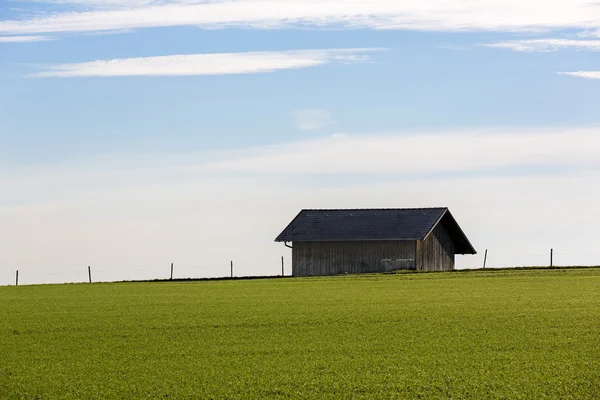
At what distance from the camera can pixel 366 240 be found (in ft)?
163

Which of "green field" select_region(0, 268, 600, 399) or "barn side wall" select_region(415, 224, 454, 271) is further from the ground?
"barn side wall" select_region(415, 224, 454, 271)

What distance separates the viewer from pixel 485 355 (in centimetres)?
1115

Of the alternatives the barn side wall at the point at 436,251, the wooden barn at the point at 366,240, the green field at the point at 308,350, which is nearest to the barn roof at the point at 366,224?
the wooden barn at the point at 366,240

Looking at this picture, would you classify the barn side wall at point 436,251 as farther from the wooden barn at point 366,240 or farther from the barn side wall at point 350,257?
the barn side wall at point 350,257

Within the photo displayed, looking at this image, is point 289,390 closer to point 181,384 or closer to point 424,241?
point 181,384

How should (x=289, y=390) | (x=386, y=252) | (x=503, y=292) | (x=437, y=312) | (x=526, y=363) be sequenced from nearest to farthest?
(x=289, y=390)
(x=526, y=363)
(x=437, y=312)
(x=503, y=292)
(x=386, y=252)

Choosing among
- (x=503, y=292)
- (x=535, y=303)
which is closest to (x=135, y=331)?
(x=535, y=303)

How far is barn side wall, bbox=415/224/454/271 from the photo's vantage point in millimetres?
49834

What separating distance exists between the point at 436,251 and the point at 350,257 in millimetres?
5106

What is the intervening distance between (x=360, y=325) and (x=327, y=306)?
4.29 meters

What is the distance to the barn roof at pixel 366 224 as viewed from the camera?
49.6 m

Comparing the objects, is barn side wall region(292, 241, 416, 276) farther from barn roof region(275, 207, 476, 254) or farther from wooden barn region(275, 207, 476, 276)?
barn roof region(275, 207, 476, 254)

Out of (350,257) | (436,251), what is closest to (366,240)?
(350,257)

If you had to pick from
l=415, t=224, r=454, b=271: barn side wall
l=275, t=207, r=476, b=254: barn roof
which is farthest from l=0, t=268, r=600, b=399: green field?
l=415, t=224, r=454, b=271: barn side wall
